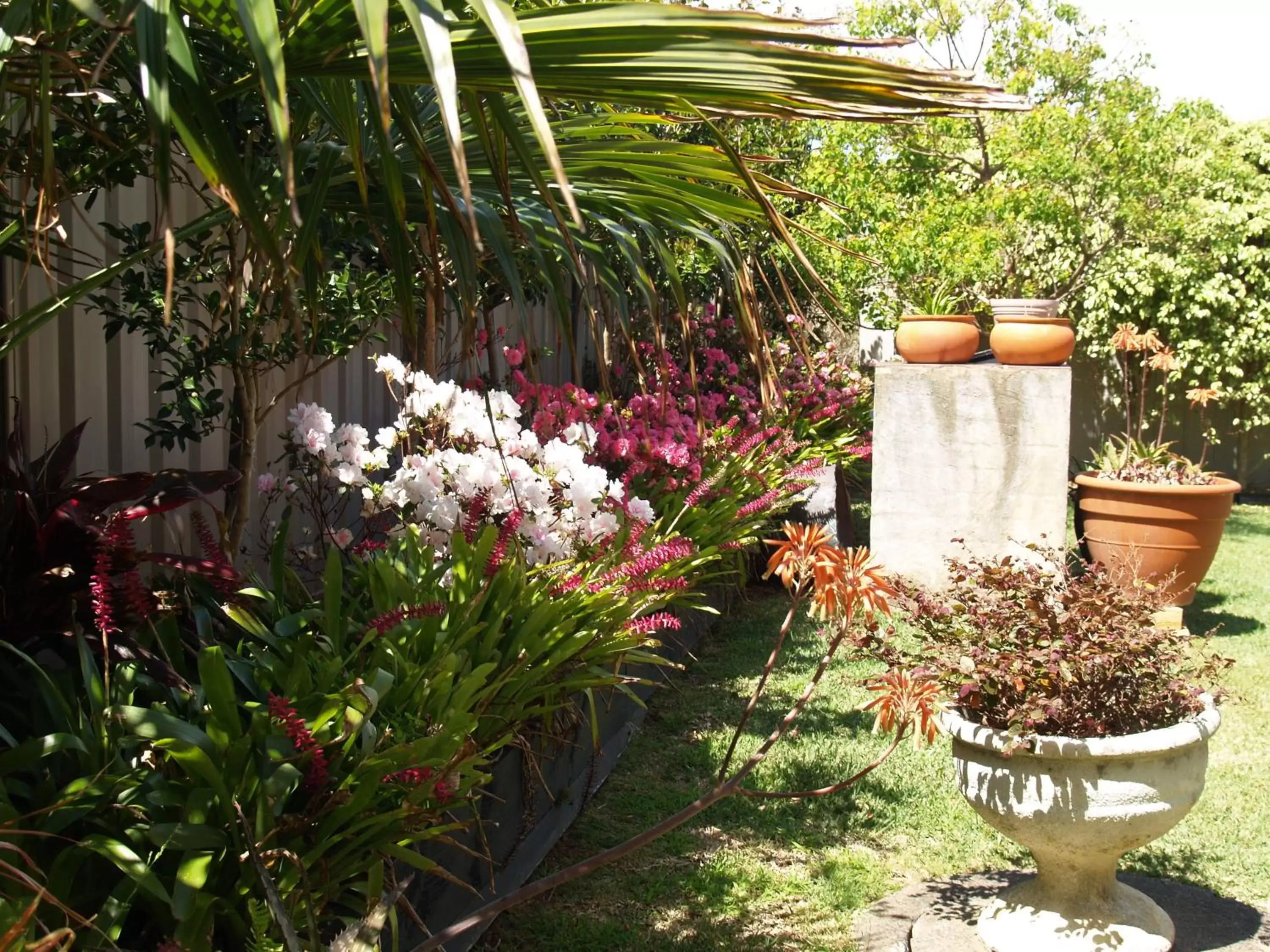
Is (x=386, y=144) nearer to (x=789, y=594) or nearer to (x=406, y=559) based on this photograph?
(x=406, y=559)

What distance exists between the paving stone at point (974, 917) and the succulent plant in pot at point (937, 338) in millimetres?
3928

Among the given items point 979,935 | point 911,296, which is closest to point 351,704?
point 979,935

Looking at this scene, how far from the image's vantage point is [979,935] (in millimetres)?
3023

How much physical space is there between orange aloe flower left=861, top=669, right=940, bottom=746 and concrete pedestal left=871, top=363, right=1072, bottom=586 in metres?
3.87

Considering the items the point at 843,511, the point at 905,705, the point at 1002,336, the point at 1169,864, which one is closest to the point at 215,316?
the point at 905,705

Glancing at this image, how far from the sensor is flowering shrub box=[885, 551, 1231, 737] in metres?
2.89

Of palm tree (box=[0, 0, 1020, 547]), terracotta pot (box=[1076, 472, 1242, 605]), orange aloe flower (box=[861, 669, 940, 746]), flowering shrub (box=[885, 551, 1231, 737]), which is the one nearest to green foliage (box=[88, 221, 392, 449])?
palm tree (box=[0, 0, 1020, 547])

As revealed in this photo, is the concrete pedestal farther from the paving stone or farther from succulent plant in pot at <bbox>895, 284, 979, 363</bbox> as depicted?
the paving stone

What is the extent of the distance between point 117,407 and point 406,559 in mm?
916

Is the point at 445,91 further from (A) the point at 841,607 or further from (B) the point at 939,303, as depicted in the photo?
(B) the point at 939,303

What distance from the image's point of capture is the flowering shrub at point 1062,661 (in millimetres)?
2893

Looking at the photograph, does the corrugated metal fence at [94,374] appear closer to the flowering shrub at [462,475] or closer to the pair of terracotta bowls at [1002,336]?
the flowering shrub at [462,475]

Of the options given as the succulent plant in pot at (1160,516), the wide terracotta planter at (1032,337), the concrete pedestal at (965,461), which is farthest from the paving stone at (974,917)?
the wide terracotta planter at (1032,337)

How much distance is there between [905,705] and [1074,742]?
41 cm
